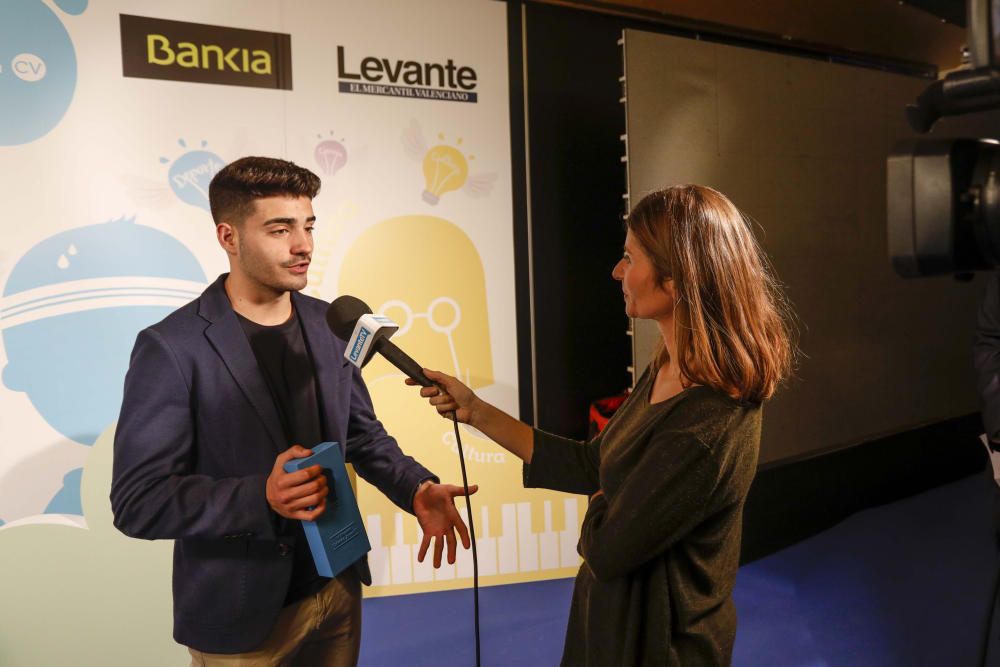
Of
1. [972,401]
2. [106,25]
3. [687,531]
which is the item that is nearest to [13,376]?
[106,25]

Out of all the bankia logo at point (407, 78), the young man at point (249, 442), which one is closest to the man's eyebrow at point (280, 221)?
the young man at point (249, 442)

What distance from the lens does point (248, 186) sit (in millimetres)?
1530

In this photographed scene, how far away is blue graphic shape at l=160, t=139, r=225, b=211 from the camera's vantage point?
7.66ft

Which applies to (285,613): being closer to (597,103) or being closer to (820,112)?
(597,103)

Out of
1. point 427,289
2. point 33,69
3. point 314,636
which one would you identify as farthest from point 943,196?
point 33,69

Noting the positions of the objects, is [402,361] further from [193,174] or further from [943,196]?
[193,174]

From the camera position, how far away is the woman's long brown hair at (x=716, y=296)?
1296 millimetres

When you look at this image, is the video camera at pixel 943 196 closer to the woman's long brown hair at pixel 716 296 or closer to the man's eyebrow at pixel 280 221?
the woman's long brown hair at pixel 716 296

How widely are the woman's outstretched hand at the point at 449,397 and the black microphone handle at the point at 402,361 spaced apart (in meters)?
0.02

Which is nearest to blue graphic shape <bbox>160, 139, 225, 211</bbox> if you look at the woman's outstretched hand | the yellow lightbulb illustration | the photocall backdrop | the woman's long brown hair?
the photocall backdrop

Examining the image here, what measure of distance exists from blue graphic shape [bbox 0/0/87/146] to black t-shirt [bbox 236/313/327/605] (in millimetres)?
1242

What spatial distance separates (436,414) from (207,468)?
1.50 metres

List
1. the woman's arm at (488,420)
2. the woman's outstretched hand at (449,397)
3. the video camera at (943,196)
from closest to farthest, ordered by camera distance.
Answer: the video camera at (943,196) < the woman's outstretched hand at (449,397) < the woman's arm at (488,420)

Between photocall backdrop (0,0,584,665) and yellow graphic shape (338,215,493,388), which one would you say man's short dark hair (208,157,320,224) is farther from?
yellow graphic shape (338,215,493,388)
